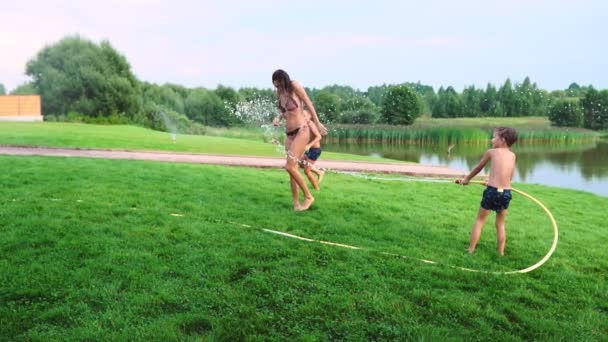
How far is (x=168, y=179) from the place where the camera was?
33.6 feet

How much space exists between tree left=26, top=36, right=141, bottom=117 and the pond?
25.6m

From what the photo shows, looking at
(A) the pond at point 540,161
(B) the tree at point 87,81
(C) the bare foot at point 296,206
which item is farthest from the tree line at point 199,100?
(C) the bare foot at point 296,206

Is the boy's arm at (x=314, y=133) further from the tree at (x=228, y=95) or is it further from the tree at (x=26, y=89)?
the tree at (x=228, y=95)

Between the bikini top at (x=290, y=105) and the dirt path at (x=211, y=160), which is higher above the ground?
the bikini top at (x=290, y=105)

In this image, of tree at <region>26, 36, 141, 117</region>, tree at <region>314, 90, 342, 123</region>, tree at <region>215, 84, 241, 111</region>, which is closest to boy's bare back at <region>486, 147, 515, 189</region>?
tree at <region>26, 36, 141, 117</region>

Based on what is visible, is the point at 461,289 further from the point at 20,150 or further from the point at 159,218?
the point at 20,150

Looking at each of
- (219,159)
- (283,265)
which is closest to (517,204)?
(283,265)

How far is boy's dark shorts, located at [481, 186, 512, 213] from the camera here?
5.92 metres

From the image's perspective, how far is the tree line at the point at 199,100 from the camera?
164ft

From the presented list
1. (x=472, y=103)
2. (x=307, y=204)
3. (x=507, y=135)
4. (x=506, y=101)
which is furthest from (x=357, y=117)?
(x=507, y=135)

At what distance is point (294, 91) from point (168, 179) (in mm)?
4163

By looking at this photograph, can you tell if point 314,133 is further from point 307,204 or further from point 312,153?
point 307,204

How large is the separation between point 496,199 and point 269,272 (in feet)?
9.87

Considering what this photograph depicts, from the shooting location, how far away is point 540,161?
2614 centimetres
